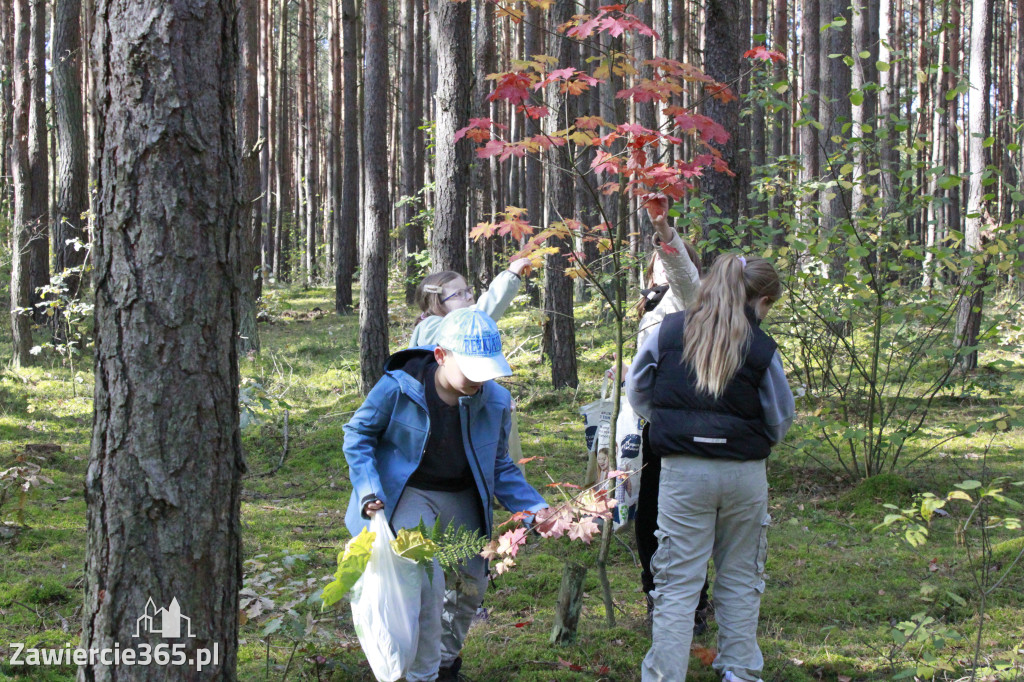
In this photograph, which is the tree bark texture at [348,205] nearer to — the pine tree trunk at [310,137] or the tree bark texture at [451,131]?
the pine tree trunk at [310,137]

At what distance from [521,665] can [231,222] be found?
2327mm

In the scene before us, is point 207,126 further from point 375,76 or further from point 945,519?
point 375,76

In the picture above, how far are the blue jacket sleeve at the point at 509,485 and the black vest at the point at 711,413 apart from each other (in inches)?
21.4

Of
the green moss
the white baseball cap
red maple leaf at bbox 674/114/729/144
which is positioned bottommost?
the green moss

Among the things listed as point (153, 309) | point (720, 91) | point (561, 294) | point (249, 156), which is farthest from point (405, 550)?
point (249, 156)

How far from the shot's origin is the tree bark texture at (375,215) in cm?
939

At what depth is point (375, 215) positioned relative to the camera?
404 inches

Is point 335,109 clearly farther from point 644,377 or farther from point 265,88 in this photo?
point 644,377

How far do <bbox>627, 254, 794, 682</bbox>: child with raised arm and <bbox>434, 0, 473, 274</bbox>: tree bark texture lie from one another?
14.3ft

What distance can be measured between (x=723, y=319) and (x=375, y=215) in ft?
25.5

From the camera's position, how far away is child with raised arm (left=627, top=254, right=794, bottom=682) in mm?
3066

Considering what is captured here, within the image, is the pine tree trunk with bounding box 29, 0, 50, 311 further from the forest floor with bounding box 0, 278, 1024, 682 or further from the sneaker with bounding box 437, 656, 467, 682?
the sneaker with bounding box 437, 656, 467, 682

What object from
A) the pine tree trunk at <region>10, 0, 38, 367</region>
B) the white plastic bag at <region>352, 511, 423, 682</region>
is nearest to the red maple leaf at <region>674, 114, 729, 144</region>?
the white plastic bag at <region>352, 511, 423, 682</region>

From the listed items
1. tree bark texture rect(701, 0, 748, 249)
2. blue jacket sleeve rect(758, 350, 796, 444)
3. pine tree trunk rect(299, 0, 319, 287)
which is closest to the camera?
blue jacket sleeve rect(758, 350, 796, 444)
